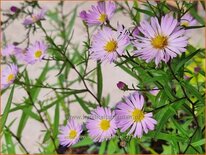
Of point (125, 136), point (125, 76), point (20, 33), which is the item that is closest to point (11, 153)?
point (125, 136)

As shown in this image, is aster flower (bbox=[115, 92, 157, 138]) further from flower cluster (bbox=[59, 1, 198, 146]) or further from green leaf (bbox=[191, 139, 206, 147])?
green leaf (bbox=[191, 139, 206, 147])

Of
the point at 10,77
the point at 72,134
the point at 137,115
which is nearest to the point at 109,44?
the point at 137,115

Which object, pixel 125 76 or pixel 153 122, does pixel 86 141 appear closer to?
pixel 153 122

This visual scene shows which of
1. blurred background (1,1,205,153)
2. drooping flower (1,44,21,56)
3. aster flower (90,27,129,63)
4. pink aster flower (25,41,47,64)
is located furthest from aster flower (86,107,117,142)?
blurred background (1,1,205,153)

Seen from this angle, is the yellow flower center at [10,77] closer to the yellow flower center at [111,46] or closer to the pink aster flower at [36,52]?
the pink aster flower at [36,52]

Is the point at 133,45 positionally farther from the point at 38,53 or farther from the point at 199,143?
the point at 38,53

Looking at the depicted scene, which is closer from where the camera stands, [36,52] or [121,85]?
[121,85]
